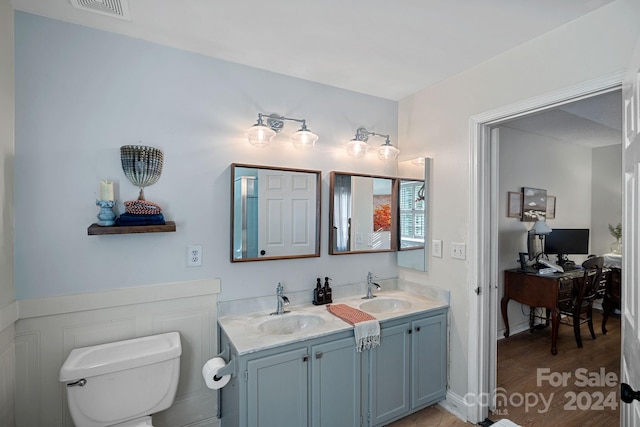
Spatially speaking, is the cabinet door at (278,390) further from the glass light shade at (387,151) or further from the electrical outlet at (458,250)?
the glass light shade at (387,151)

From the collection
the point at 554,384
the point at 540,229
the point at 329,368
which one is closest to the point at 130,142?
the point at 329,368

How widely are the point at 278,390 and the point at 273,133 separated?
1.50m

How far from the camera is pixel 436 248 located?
7.70 ft

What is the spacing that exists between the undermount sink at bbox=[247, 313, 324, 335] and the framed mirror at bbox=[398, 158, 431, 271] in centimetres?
98

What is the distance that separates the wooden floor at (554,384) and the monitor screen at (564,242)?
0.96 meters

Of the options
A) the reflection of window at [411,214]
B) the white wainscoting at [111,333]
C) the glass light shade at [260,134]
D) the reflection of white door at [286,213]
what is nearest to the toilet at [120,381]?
the white wainscoting at [111,333]

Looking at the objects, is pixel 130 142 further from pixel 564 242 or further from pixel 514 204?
pixel 564 242

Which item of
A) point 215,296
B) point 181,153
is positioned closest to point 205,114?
point 181,153

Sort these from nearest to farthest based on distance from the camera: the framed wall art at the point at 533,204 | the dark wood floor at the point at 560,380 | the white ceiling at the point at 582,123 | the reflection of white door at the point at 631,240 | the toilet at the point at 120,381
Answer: the reflection of white door at the point at 631,240 < the toilet at the point at 120,381 < the dark wood floor at the point at 560,380 < the white ceiling at the point at 582,123 < the framed wall art at the point at 533,204

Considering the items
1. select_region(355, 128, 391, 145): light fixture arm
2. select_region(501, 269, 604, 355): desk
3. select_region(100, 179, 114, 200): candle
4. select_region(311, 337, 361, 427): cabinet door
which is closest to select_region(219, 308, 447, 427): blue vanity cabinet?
select_region(311, 337, 361, 427): cabinet door

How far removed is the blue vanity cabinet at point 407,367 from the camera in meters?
1.95

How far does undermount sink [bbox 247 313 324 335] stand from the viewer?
1936 mm

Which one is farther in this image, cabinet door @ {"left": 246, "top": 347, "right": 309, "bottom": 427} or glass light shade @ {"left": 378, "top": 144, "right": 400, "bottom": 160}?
glass light shade @ {"left": 378, "top": 144, "right": 400, "bottom": 160}

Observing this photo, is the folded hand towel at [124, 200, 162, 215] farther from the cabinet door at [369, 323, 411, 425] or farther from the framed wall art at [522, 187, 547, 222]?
the framed wall art at [522, 187, 547, 222]
